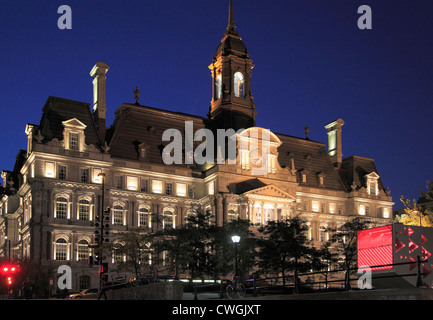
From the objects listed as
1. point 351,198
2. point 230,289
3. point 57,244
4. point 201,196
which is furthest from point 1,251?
point 230,289

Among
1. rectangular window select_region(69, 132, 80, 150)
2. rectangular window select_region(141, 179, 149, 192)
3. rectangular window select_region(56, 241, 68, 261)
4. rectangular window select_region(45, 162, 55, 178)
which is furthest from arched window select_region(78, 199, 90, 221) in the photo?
rectangular window select_region(141, 179, 149, 192)

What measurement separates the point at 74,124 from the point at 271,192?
26.5 m

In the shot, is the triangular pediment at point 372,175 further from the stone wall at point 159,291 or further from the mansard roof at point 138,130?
the stone wall at point 159,291

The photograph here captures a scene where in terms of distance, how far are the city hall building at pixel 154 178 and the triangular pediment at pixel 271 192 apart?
0.14 m

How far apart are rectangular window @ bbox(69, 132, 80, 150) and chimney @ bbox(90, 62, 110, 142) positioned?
5604 millimetres

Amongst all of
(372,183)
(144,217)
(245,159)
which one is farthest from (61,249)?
(372,183)

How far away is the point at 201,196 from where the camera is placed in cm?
7988

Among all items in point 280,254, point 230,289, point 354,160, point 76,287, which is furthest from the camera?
point 354,160

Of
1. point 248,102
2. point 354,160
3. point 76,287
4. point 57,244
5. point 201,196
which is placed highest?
point 248,102

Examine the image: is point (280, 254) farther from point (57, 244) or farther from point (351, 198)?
point (351, 198)

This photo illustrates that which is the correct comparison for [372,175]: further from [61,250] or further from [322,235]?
[61,250]

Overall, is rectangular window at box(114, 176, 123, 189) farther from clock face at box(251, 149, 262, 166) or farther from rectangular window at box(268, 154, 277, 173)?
rectangular window at box(268, 154, 277, 173)

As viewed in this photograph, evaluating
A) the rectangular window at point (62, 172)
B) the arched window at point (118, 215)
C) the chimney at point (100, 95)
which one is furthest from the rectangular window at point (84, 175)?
the chimney at point (100, 95)

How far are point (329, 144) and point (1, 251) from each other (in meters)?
54.3
